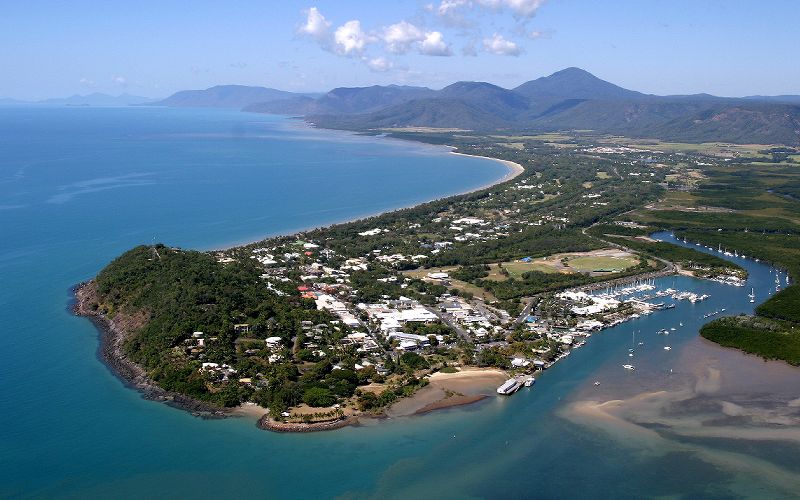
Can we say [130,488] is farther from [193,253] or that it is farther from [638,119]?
[638,119]

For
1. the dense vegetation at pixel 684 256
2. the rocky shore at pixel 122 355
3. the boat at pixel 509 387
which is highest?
the dense vegetation at pixel 684 256

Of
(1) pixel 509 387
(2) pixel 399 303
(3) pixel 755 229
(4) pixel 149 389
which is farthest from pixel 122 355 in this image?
(3) pixel 755 229

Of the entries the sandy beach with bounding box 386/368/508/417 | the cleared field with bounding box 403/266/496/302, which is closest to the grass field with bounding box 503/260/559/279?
the cleared field with bounding box 403/266/496/302

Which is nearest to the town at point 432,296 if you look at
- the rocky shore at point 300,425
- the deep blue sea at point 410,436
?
the rocky shore at point 300,425

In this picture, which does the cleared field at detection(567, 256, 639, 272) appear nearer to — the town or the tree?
the town

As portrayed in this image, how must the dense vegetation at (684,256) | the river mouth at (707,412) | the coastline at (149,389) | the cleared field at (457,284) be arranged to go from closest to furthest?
the river mouth at (707,412), the coastline at (149,389), the cleared field at (457,284), the dense vegetation at (684,256)

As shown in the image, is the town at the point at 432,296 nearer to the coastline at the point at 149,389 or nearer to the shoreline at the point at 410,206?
the coastline at the point at 149,389

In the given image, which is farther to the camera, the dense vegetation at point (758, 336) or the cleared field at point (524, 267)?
the cleared field at point (524, 267)
